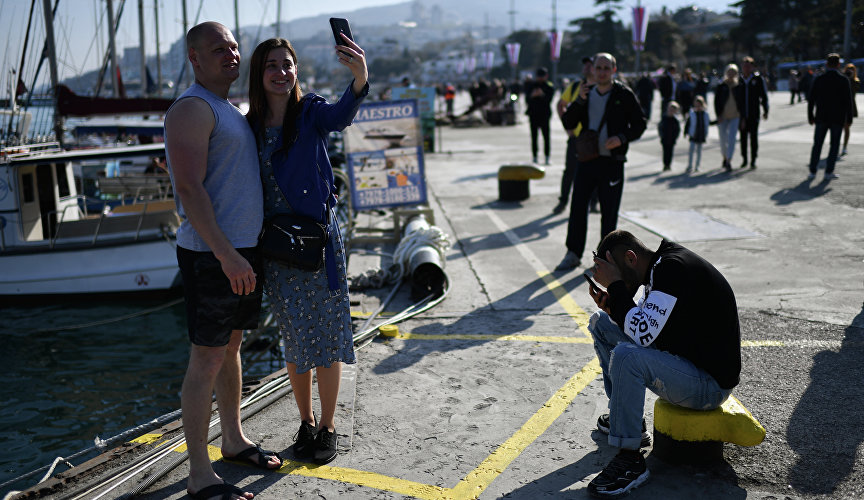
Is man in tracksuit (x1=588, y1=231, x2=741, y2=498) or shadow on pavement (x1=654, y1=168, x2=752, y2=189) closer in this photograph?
man in tracksuit (x1=588, y1=231, x2=741, y2=498)

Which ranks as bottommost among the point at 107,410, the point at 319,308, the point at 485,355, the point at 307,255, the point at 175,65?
the point at 107,410

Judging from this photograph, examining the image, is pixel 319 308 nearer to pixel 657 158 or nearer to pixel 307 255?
pixel 307 255

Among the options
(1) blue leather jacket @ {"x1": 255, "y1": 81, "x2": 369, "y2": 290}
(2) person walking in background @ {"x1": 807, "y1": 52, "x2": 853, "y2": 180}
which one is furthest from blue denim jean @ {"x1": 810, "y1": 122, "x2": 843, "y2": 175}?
(1) blue leather jacket @ {"x1": 255, "y1": 81, "x2": 369, "y2": 290}

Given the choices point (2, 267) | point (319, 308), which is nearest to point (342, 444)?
point (319, 308)

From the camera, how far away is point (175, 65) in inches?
1460

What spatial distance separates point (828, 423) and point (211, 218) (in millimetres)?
3264

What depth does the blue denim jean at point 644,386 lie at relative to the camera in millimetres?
3262

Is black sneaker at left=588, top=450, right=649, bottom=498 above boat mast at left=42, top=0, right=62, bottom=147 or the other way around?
the other way around

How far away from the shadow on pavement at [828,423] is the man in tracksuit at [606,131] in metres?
2.66

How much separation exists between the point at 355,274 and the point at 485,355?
2788mm

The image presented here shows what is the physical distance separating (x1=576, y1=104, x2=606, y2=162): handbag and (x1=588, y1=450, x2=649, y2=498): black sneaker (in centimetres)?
414

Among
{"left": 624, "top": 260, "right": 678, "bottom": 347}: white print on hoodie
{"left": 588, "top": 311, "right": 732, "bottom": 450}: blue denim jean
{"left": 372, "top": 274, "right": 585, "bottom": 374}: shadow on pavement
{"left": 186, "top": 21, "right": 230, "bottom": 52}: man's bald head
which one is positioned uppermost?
{"left": 186, "top": 21, "right": 230, "bottom": 52}: man's bald head

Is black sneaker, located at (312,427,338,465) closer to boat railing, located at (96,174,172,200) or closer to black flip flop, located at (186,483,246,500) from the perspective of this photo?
black flip flop, located at (186,483,246,500)

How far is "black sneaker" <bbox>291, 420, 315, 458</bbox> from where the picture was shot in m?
3.74
